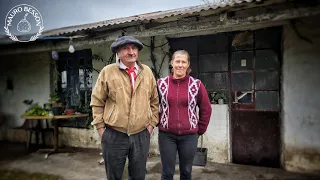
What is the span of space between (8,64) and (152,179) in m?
6.35

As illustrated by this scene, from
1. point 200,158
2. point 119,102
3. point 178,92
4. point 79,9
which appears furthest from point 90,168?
point 79,9

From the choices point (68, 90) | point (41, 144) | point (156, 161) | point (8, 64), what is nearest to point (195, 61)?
point (156, 161)

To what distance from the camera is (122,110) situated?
7.93 ft

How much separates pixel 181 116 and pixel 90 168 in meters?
3.11

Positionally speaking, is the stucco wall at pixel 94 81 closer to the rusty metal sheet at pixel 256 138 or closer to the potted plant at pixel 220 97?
the potted plant at pixel 220 97

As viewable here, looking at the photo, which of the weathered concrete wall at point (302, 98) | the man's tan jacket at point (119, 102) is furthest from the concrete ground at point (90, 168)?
the man's tan jacket at point (119, 102)

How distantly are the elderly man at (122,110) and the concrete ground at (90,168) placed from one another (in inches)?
78.0

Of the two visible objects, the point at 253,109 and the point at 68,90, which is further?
the point at 68,90

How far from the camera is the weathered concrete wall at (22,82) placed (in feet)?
23.2

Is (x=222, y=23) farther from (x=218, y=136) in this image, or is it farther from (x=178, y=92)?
(x=218, y=136)

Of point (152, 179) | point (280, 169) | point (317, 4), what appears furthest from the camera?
point (280, 169)

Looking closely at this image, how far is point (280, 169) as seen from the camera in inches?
178

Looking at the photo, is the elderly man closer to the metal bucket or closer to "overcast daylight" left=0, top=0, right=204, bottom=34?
"overcast daylight" left=0, top=0, right=204, bottom=34

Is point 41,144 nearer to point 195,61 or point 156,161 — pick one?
point 156,161
